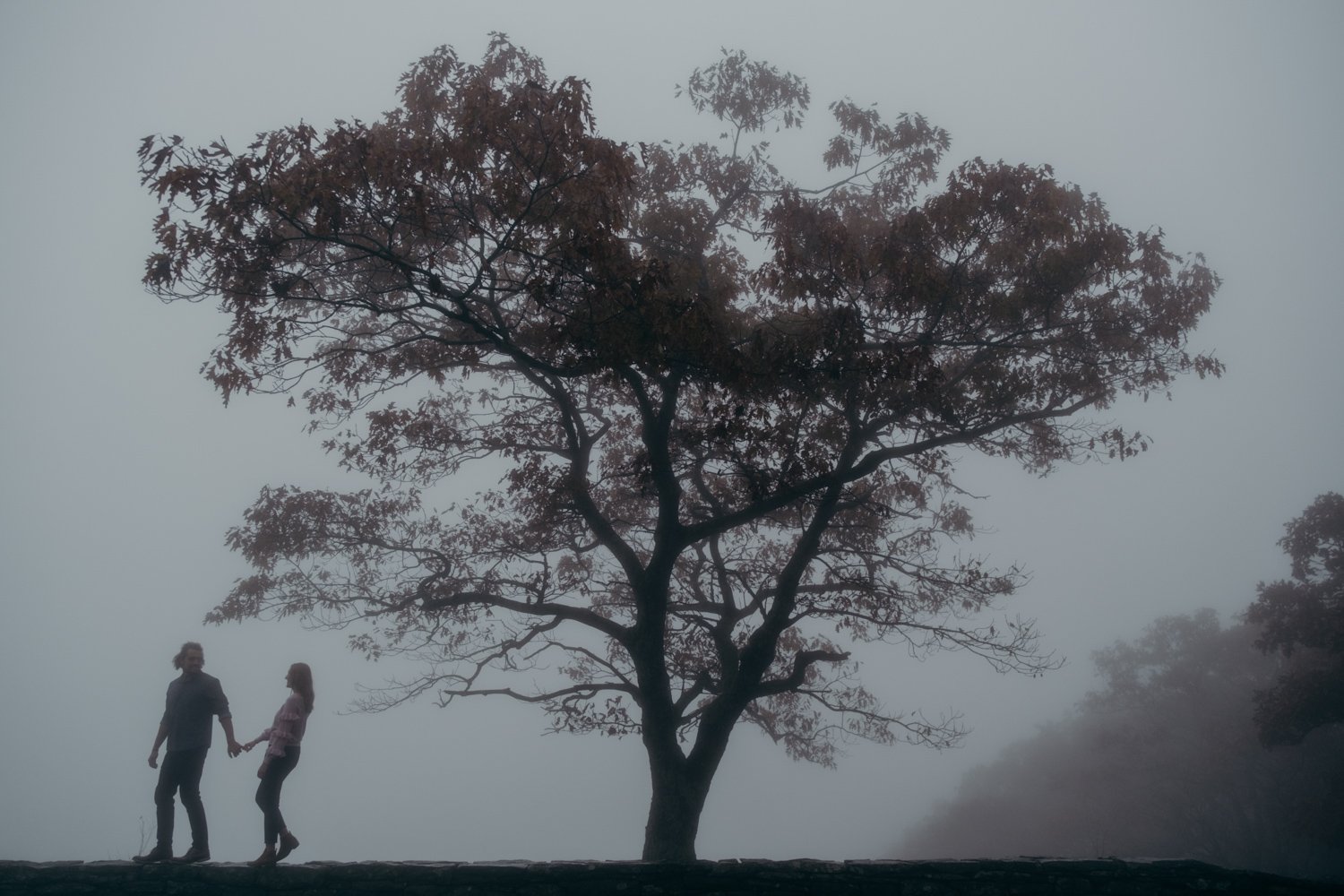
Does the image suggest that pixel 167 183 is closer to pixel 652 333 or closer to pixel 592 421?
pixel 652 333

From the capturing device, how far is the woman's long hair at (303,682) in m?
6.64

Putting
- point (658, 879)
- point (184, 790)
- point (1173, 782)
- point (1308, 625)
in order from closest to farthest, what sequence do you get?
point (658, 879) → point (184, 790) → point (1308, 625) → point (1173, 782)

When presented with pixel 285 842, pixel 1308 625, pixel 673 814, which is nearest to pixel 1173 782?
pixel 1308 625

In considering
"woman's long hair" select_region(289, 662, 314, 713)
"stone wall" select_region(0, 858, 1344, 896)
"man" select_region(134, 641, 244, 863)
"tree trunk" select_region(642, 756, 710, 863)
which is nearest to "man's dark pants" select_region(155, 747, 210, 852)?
"man" select_region(134, 641, 244, 863)

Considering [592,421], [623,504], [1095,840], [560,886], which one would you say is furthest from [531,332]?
[1095,840]

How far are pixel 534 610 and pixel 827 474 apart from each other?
3954 mm

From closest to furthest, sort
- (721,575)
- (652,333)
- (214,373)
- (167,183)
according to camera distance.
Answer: (167,183)
(652,333)
(214,373)
(721,575)

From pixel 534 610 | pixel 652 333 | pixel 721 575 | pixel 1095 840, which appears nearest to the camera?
pixel 652 333

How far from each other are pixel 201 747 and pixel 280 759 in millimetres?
772

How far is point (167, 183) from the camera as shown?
6996 mm

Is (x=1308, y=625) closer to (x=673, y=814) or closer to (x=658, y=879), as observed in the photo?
(x=673, y=814)

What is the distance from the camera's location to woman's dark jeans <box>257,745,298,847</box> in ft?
21.0

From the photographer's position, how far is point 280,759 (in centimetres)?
647

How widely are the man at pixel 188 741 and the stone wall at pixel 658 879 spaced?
509mm
